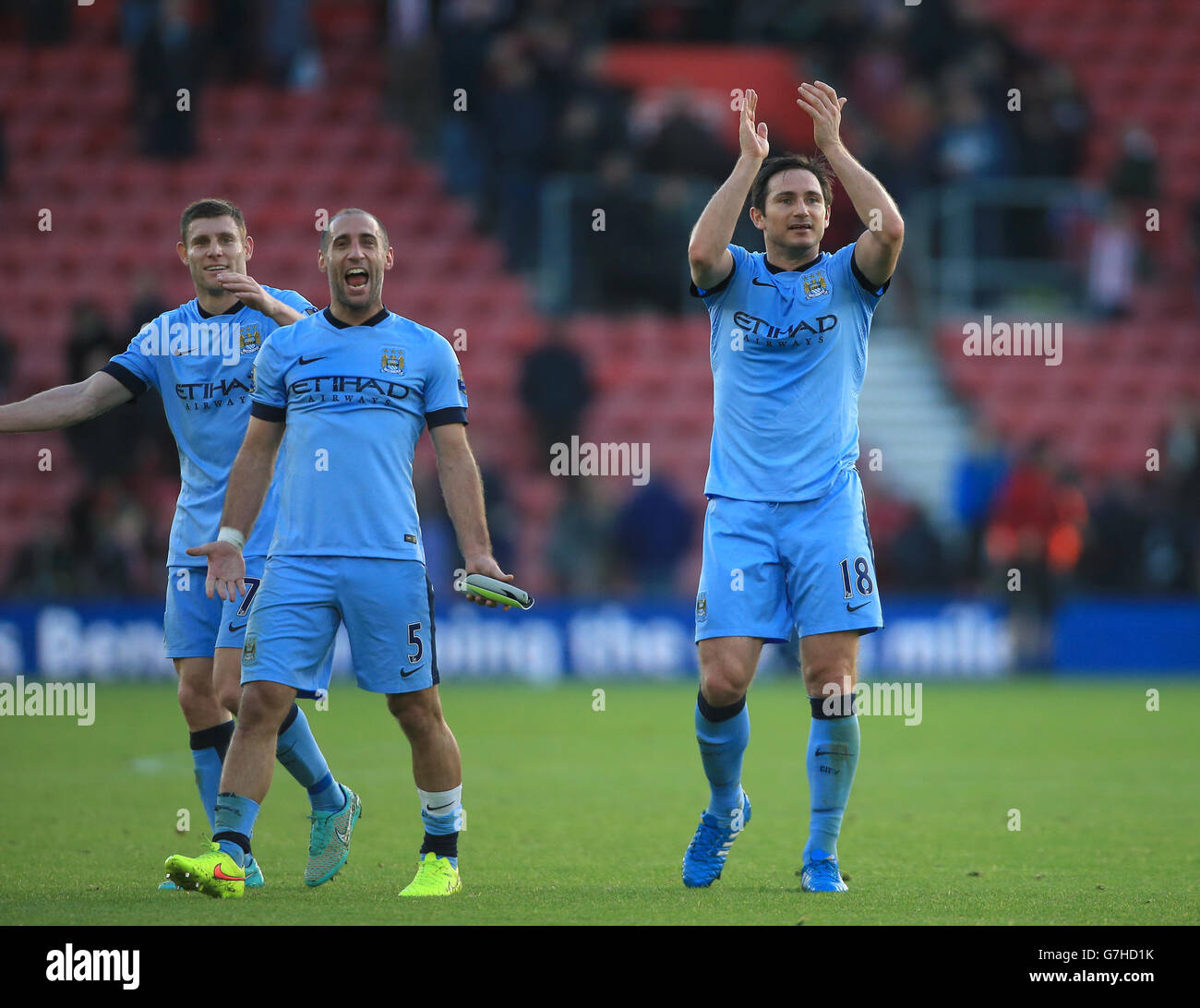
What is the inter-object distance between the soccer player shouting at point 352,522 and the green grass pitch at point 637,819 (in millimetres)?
528

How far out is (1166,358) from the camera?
75.3 feet

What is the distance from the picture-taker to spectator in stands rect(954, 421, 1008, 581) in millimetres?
19359

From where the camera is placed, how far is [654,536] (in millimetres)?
18672

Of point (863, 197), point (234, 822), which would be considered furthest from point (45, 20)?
point (234, 822)

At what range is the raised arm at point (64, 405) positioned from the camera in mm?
6863

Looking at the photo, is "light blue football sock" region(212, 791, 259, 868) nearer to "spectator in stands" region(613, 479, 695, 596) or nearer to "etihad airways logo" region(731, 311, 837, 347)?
"etihad airways logo" region(731, 311, 837, 347)

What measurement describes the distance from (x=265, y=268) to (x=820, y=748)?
14821mm

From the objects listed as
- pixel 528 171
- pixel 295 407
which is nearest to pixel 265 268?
pixel 528 171

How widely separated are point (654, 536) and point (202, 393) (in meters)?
11.6

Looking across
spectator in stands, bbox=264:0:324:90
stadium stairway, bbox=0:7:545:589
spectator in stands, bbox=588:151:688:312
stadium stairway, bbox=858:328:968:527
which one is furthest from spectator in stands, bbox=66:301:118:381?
stadium stairway, bbox=858:328:968:527

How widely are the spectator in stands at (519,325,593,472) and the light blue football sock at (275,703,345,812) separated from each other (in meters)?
12.2

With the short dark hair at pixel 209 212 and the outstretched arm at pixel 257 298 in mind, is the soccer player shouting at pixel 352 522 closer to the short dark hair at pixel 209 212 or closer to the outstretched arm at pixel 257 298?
the outstretched arm at pixel 257 298

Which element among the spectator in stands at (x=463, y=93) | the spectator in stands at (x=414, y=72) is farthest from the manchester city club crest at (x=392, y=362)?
the spectator in stands at (x=414, y=72)

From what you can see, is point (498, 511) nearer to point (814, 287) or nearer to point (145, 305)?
point (145, 305)
